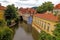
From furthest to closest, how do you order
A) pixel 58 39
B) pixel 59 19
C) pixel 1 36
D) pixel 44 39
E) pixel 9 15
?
pixel 9 15 < pixel 59 19 < pixel 44 39 < pixel 1 36 < pixel 58 39

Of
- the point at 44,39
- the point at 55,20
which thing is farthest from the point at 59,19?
the point at 44,39

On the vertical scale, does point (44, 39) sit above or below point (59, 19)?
below

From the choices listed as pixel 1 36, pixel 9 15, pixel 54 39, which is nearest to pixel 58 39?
pixel 54 39

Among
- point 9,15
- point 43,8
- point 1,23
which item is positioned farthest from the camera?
point 43,8

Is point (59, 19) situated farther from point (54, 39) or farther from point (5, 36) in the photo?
point (5, 36)

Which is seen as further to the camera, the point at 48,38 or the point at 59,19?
the point at 59,19

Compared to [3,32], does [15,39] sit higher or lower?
lower

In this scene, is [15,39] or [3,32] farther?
[15,39]

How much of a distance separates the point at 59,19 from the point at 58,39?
315 cm

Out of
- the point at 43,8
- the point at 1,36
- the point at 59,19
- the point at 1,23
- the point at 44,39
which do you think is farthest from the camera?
the point at 43,8

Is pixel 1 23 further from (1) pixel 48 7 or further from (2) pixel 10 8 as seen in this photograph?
(1) pixel 48 7

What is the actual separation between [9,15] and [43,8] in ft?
31.5

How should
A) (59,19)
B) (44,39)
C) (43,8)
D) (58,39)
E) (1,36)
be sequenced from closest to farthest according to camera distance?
(58,39) < (1,36) < (44,39) < (59,19) < (43,8)

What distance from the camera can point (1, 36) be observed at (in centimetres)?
1120
